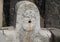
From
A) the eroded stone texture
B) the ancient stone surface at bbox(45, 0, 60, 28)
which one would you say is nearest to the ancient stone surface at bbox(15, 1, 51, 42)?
the eroded stone texture

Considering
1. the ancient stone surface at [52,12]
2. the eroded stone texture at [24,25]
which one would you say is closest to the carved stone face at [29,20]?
the eroded stone texture at [24,25]

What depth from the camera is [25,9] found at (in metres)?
2.70

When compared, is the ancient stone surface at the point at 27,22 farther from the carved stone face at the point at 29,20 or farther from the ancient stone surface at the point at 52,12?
the ancient stone surface at the point at 52,12

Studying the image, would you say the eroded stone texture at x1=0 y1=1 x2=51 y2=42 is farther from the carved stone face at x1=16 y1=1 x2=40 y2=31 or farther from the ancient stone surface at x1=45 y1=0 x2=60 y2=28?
the ancient stone surface at x1=45 y1=0 x2=60 y2=28

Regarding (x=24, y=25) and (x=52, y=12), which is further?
(x=52, y=12)

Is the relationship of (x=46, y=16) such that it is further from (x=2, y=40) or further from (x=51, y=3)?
(x=2, y=40)

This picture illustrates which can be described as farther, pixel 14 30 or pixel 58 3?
pixel 58 3

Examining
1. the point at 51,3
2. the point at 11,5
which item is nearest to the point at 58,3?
the point at 51,3

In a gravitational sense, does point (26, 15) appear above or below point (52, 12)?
below

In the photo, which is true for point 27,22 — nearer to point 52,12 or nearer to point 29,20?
point 29,20

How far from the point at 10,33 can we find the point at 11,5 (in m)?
3.33

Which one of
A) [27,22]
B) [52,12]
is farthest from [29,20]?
[52,12]

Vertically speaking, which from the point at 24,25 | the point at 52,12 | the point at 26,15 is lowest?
the point at 24,25

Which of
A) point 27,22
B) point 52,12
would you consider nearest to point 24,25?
point 27,22
